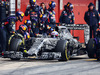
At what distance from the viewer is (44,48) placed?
11148mm

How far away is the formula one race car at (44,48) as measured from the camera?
1060 centimetres

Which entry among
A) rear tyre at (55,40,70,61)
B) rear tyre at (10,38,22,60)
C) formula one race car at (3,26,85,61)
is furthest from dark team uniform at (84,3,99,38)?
rear tyre at (10,38,22,60)

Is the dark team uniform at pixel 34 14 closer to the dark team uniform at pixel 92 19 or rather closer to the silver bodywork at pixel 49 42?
the dark team uniform at pixel 92 19

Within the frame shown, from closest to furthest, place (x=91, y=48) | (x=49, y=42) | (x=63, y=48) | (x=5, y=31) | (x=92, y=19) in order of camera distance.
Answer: (x=63, y=48) < (x=49, y=42) < (x=91, y=48) < (x=5, y=31) < (x=92, y=19)

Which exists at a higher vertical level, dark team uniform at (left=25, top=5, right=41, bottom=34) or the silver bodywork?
dark team uniform at (left=25, top=5, right=41, bottom=34)

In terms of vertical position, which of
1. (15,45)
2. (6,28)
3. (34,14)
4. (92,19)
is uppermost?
(34,14)

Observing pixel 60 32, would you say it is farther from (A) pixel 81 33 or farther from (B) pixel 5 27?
(A) pixel 81 33

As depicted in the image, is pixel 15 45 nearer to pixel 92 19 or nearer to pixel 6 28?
pixel 6 28

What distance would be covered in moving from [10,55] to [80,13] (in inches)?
381

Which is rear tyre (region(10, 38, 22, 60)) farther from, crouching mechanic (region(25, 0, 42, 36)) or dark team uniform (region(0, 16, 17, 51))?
crouching mechanic (region(25, 0, 42, 36))

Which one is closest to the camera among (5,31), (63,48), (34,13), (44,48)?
(63,48)

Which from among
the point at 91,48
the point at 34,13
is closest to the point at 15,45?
the point at 91,48

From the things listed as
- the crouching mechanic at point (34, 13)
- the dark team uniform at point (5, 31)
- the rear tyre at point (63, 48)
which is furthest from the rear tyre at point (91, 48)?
the crouching mechanic at point (34, 13)

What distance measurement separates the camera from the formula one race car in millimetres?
10602
